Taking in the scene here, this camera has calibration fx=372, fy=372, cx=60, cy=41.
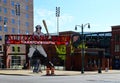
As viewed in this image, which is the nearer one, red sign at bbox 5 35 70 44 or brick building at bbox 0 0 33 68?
red sign at bbox 5 35 70 44

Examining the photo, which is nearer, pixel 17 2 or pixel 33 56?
pixel 33 56

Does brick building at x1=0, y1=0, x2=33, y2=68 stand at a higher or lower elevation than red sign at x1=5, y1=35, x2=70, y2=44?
higher

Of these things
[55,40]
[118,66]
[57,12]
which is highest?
[57,12]

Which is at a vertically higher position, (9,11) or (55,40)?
(9,11)

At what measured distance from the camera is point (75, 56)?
238ft

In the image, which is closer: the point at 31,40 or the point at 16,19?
the point at 31,40

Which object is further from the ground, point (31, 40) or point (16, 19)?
point (16, 19)

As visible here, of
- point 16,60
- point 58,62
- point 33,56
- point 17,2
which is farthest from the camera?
point 17,2

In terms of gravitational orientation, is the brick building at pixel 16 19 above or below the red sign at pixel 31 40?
above

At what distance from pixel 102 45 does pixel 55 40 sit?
185 feet

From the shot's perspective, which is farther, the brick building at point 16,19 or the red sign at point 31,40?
the brick building at point 16,19

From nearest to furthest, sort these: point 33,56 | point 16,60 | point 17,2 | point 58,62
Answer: point 33,56 → point 16,60 → point 58,62 → point 17,2

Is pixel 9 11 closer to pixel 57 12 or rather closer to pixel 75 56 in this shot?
pixel 57 12

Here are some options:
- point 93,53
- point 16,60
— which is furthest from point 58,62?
point 93,53
